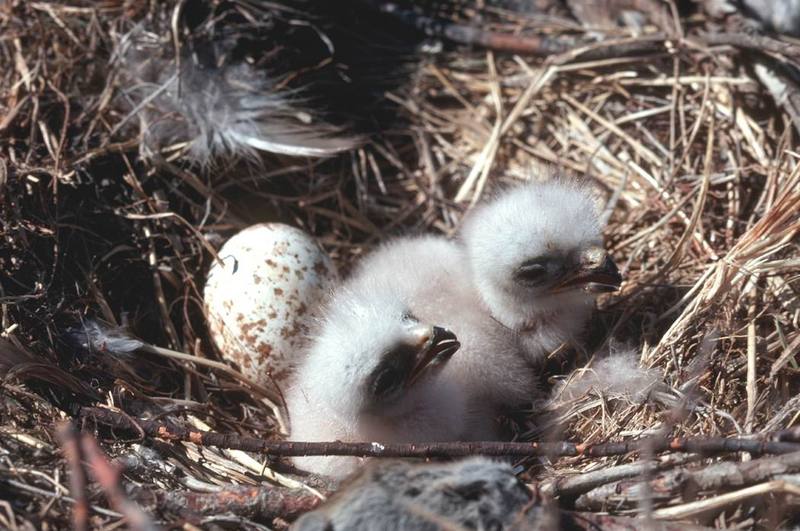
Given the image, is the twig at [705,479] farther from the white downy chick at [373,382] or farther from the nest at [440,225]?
the white downy chick at [373,382]

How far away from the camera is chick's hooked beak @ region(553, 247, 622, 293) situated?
5.98 feet

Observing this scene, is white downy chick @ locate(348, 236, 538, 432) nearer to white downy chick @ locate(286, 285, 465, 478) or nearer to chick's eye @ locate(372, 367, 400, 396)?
white downy chick @ locate(286, 285, 465, 478)

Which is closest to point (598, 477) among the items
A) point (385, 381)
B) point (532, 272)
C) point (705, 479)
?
point (705, 479)

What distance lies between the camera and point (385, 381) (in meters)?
1.68

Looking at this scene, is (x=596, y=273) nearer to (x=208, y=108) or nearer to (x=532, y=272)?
(x=532, y=272)

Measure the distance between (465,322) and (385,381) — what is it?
0.37 m

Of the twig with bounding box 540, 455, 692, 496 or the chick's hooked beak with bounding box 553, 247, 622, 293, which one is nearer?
the twig with bounding box 540, 455, 692, 496

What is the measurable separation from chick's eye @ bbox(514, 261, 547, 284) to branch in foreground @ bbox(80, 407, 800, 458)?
1.49ft

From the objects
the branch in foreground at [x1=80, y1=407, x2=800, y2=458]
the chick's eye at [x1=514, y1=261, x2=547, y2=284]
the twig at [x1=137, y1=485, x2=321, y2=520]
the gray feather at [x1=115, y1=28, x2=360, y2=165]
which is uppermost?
the gray feather at [x1=115, y1=28, x2=360, y2=165]

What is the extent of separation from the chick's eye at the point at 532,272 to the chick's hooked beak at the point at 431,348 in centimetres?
28

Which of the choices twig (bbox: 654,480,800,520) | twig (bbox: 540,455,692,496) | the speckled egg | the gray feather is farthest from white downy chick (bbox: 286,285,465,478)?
the gray feather

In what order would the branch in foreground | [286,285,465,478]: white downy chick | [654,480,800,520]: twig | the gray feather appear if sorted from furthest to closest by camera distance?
the gray feather < [286,285,465,478]: white downy chick < the branch in foreground < [654,480,800,520]: twig

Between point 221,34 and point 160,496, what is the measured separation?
148 cm

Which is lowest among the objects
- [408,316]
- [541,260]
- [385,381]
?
[385,381]
